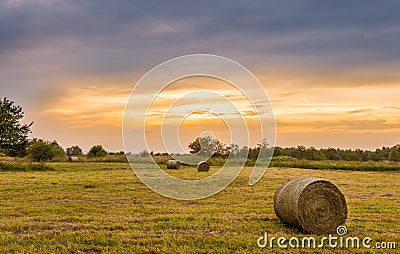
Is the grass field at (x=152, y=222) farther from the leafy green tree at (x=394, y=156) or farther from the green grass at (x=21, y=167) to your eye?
the leafy green tree at (x=394, y=156)

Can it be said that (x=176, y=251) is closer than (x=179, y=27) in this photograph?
Yes

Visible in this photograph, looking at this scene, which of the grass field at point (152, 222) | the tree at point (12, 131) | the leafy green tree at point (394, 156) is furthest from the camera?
the leafy green tree at point (394, 156)

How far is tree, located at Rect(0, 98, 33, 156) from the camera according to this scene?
45125 millimetres

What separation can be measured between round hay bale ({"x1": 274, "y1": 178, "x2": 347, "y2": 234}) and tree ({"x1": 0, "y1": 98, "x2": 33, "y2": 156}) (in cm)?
4111

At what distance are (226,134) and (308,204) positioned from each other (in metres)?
9.97

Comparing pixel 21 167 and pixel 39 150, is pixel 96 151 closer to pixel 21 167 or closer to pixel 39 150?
pixel 39 150

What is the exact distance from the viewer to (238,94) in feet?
58.0

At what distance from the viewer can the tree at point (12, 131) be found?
148 ft

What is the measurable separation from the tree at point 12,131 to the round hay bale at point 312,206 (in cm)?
4111

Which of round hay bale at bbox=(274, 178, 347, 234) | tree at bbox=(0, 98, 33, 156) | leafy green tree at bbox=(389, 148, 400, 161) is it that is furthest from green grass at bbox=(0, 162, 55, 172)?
leafy green tree at bbox=(389, 148, 400, 161)

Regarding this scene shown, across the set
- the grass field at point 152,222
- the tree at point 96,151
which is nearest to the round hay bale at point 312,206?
→ the grass field at point 152,222

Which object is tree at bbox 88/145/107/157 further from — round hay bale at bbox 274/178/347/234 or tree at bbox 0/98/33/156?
round hay bale at bbox 274/178/347/234

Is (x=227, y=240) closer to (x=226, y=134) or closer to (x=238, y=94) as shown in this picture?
(x=238, y=94)

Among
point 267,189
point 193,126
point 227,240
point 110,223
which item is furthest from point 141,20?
point 227,240
